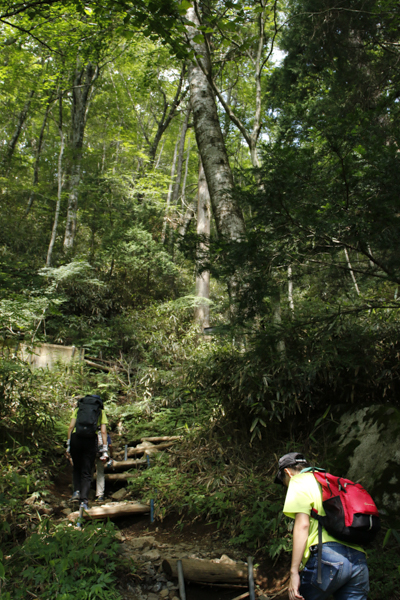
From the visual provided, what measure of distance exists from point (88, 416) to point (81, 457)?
0.56 meters

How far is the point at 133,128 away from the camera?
18.4 meters

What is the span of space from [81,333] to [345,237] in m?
8.26

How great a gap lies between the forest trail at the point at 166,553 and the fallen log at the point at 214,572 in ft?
0.23

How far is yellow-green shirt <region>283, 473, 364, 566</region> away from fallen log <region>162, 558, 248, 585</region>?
4.86 ft

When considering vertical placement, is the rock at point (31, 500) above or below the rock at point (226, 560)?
above

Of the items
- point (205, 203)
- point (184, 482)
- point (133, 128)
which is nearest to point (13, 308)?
point (184, 482)

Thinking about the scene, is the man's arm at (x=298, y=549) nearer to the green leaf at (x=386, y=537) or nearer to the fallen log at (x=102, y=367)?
the green leaf at (x=386, y=537)

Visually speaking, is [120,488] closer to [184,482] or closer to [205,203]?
[184,482]

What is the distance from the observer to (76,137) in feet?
45.3

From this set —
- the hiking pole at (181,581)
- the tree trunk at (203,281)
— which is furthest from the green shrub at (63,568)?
the tree trunk at (203,281)

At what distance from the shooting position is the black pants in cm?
494

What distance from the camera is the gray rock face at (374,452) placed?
339 centimetres

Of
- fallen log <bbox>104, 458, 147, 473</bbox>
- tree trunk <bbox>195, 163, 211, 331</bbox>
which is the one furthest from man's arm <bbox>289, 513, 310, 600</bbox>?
tree trunk <bbox>195, 163, 211, 331</bbox>

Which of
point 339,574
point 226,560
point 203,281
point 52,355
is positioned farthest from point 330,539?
point 203,281
